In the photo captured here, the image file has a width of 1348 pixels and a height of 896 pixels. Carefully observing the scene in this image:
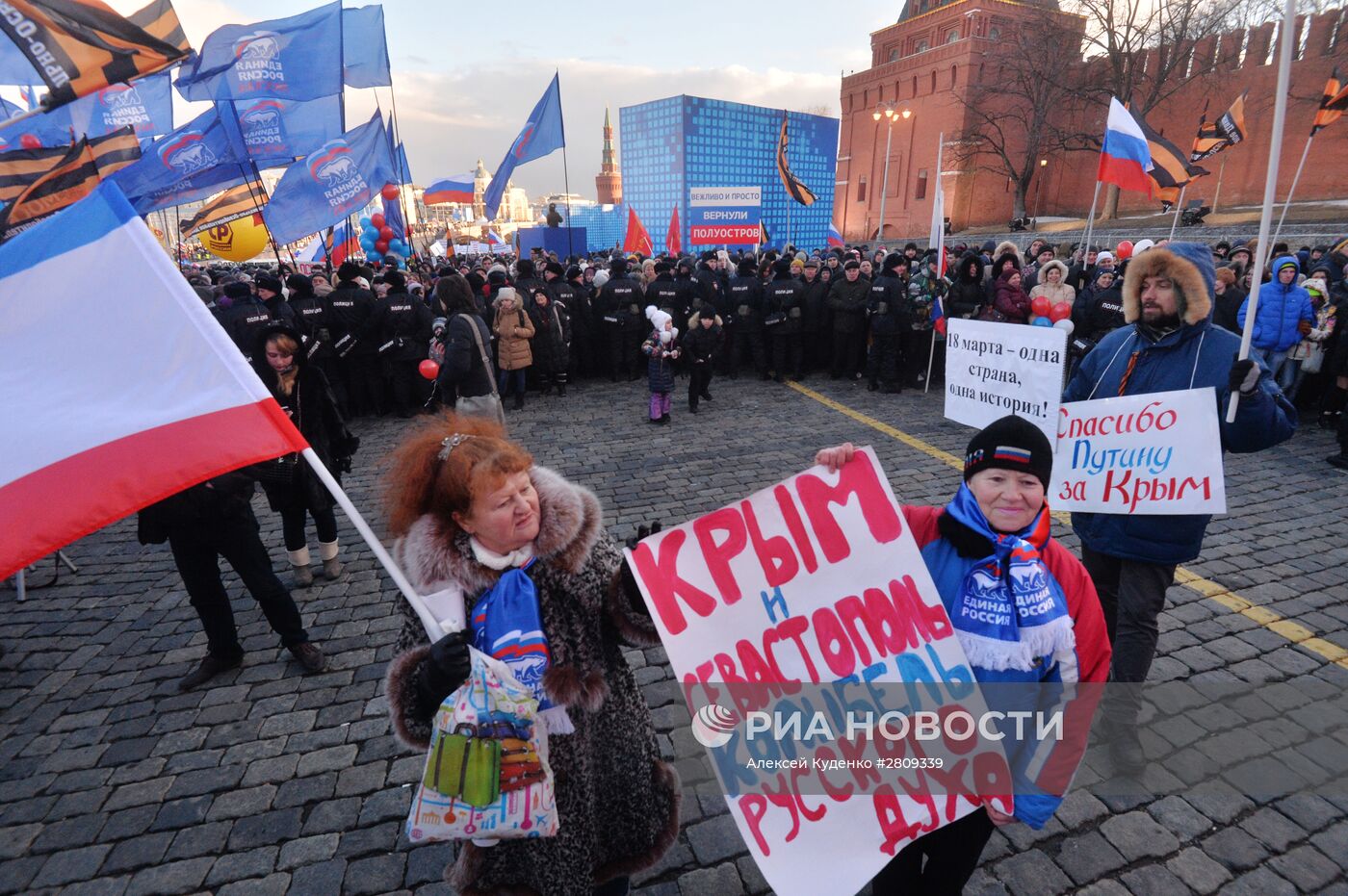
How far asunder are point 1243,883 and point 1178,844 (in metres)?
0.21

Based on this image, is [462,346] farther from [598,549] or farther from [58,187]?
[598,549]

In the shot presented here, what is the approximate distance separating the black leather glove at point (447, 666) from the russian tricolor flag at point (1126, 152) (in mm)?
8490

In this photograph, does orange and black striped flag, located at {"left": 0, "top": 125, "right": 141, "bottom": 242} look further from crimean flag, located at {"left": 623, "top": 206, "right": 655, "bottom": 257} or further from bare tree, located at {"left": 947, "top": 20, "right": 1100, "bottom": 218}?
bare tree, located at {"left": 947, "top": 20, "right": 1100, "bottom": 218}

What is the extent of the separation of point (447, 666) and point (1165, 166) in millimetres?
9766

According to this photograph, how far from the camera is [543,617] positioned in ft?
6.09

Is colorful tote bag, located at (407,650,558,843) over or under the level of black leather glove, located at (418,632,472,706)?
under

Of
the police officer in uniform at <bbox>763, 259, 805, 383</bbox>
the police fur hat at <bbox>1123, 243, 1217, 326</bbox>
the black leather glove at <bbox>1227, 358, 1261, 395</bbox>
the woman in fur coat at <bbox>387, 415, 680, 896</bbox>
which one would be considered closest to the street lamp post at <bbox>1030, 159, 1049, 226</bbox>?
the police officer in uniform at <bbox>763, 259, 805, 383</bbox>

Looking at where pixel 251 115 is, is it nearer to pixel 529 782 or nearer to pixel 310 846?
pixel 310 846

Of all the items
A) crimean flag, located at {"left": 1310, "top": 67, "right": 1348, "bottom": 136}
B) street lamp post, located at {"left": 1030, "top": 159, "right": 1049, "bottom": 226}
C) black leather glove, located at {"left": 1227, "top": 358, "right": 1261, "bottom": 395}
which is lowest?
black leather glove, located at {"left": 1227, "top": 358, "right": 1261, "bottom": 395}

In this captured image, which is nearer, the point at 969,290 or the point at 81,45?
the point at 81,45

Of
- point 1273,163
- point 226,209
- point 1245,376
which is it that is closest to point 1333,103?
point 1273,163

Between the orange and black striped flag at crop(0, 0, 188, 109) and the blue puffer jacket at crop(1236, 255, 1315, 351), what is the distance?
34.3 feet

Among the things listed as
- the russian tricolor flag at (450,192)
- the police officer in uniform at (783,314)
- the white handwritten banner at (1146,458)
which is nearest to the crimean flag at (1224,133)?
the police officer in uniform at (783,314)

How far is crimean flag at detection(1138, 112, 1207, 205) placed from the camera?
7.41 metres
